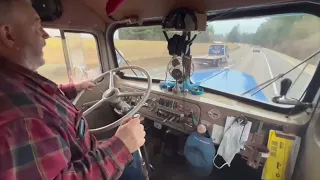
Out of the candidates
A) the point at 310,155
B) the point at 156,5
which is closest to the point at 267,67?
the point at 310,155

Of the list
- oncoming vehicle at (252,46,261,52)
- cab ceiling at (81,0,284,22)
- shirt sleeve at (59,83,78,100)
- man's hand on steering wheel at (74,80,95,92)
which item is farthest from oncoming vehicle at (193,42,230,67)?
shirt sleeve at (59,83,78,100)

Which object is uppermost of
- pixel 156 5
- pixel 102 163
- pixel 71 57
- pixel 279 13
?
pixel 156 5

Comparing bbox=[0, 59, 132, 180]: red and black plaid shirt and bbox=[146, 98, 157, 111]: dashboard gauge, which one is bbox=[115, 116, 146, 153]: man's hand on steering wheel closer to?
bbox=[0, 59, 132, 180]: red and black plaid shirt

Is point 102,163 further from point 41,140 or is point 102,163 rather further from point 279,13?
point 279,13

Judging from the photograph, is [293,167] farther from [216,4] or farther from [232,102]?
[216,4]

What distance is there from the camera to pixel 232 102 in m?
1.84

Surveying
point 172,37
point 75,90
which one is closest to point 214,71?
point 172,37

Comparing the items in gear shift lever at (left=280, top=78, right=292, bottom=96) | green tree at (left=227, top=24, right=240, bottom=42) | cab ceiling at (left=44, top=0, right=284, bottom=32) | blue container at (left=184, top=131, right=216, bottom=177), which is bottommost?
blue container at (left=184, top=131, right=216, bottom=177)

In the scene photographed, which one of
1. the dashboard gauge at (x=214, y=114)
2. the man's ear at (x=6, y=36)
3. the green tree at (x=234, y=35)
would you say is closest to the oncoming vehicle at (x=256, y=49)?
the green tree at (x=234, y=35)

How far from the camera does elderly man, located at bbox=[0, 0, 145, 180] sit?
58cm

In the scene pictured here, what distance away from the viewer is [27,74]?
29.3 inches

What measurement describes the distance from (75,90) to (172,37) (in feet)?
2.85

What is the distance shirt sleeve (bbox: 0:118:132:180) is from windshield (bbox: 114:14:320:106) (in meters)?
1.41

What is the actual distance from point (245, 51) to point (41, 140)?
1.61m
